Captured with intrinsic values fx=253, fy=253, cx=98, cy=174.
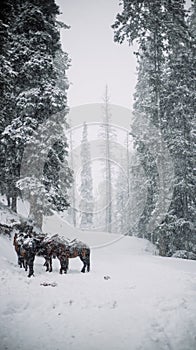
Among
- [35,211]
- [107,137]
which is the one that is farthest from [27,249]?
[107,137]

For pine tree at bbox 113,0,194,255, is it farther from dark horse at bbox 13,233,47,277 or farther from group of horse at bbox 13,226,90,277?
dark horse at bbox 13,233,47,277

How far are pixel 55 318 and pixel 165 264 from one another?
8.88m

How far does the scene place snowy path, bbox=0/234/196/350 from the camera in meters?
5.30

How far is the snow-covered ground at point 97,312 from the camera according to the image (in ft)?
17.4

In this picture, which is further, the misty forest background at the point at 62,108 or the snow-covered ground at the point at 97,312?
the misty forest background at the point at 62,108

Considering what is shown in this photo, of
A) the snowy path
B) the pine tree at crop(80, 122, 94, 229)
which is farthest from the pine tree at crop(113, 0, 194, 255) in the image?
the pine tree at crop(80, 122, 94, 229)

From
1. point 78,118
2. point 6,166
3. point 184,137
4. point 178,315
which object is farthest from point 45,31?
point 78,118

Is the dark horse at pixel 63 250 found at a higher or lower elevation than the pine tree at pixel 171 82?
lower

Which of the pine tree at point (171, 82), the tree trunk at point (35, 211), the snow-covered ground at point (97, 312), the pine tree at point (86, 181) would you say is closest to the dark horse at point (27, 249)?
the snow-covered ground at point (97, 312)

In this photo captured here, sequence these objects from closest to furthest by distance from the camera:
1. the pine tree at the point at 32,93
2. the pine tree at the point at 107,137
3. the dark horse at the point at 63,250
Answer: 1. the dark horse at the point at 63,250
2. the pine tree at the point at 32,93
3. the pine tree at the point at 107,137

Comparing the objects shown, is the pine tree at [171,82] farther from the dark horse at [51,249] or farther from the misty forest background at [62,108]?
the dark horse at [51,249]

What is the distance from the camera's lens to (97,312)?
258 inches

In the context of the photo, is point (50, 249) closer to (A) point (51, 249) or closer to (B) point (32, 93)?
(A) point (51, 249)

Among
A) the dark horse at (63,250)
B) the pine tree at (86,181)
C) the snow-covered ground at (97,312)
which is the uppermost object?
the pine tree at (86,181)
